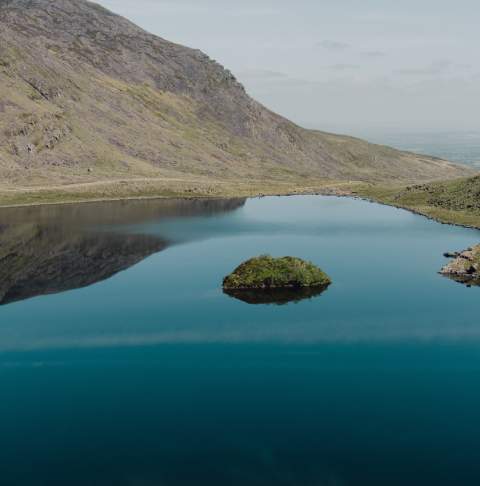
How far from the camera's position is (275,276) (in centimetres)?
8306

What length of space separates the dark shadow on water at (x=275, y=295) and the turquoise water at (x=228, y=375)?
1.64 m

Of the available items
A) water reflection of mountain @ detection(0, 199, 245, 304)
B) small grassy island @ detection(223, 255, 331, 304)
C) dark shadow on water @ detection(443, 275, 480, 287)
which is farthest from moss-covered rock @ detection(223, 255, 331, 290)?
water reflection of mountain @ detection(0, 199, 245, 304)

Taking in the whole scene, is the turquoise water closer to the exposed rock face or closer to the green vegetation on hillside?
the exposed rock face

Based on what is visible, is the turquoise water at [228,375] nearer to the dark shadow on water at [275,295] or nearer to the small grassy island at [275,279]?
the dark shadow on water at [275,295]

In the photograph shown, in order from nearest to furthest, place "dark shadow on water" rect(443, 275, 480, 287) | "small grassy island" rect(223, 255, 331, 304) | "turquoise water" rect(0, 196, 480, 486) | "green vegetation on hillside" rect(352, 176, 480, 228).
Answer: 1. "turquoise water" rect(0, 196, 480, 486)
2. "small grassy island" rect(223, 255, 331, 304)
3. "dark shadow on water" rect(443, 275, 480, 287)
4. "green vegetation on hillside" rect(352, 176, 480, 228)

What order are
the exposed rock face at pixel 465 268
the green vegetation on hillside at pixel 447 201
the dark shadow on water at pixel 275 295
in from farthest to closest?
the green vegetation on hillside at pixel 447 201 → the exposed rock face at pixel 465 268 → the dark shadow on water at pixel 275 295

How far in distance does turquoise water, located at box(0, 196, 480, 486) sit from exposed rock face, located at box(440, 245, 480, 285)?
8.07 feet

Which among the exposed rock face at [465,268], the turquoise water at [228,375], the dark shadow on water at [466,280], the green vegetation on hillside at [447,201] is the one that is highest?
the green vegetation on hillside at [447,201]

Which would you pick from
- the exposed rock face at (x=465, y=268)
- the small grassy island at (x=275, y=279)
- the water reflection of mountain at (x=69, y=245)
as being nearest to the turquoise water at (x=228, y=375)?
the water reflection of mountain at (x=69, y=245)

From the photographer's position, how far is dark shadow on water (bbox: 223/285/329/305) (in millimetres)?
76562

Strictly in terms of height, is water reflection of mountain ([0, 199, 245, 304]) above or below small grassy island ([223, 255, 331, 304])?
below

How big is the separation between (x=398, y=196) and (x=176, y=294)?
431ft

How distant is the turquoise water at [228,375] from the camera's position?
38.5m

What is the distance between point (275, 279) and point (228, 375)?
3211 cm
